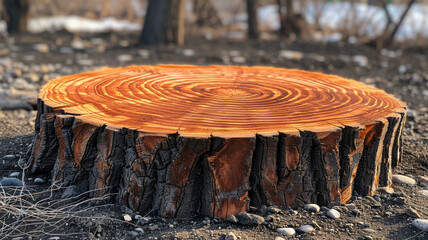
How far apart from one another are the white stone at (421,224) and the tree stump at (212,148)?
299 mm

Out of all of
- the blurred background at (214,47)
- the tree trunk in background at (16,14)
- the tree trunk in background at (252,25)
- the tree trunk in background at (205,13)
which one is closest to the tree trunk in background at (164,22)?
the blurred background at (214,47)

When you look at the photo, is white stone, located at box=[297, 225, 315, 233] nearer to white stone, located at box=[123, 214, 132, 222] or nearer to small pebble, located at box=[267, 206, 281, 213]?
small pebble, located at box=[267, 206, 281, 213]

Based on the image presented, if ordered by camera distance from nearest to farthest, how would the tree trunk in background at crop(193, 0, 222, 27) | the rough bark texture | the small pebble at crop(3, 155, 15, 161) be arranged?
1. the rough bark texture
2. the small pebble at crop(3, 155, 15, 161)
3. the tree trunk in background at crop(193, 0, 222, 27)

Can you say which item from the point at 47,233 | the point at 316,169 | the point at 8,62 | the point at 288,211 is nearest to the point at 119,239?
the point at 47,233

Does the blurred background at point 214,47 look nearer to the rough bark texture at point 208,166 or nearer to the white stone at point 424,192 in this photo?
the white stone at point 424,192

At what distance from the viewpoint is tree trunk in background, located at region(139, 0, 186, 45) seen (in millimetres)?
6898

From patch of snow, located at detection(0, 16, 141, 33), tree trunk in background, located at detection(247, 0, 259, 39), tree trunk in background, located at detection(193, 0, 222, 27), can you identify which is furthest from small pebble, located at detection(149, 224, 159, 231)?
tree trunk in background, located at detection(193, 0, 222, 27)

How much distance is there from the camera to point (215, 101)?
235 cm

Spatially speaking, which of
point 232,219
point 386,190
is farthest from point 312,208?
point 386,190

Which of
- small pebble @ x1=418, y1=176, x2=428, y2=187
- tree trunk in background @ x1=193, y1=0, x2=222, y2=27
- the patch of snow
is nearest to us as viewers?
small pebble @ x1=418, y1=176, x2=428, y2=187

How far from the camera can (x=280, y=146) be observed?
6.48 feet

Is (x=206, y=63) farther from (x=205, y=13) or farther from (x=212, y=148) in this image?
(x=212, y=148)

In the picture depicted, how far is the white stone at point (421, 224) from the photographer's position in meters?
1.99

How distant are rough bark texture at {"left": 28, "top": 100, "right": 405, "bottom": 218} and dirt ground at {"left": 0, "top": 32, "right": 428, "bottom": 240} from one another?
72 millimetres
